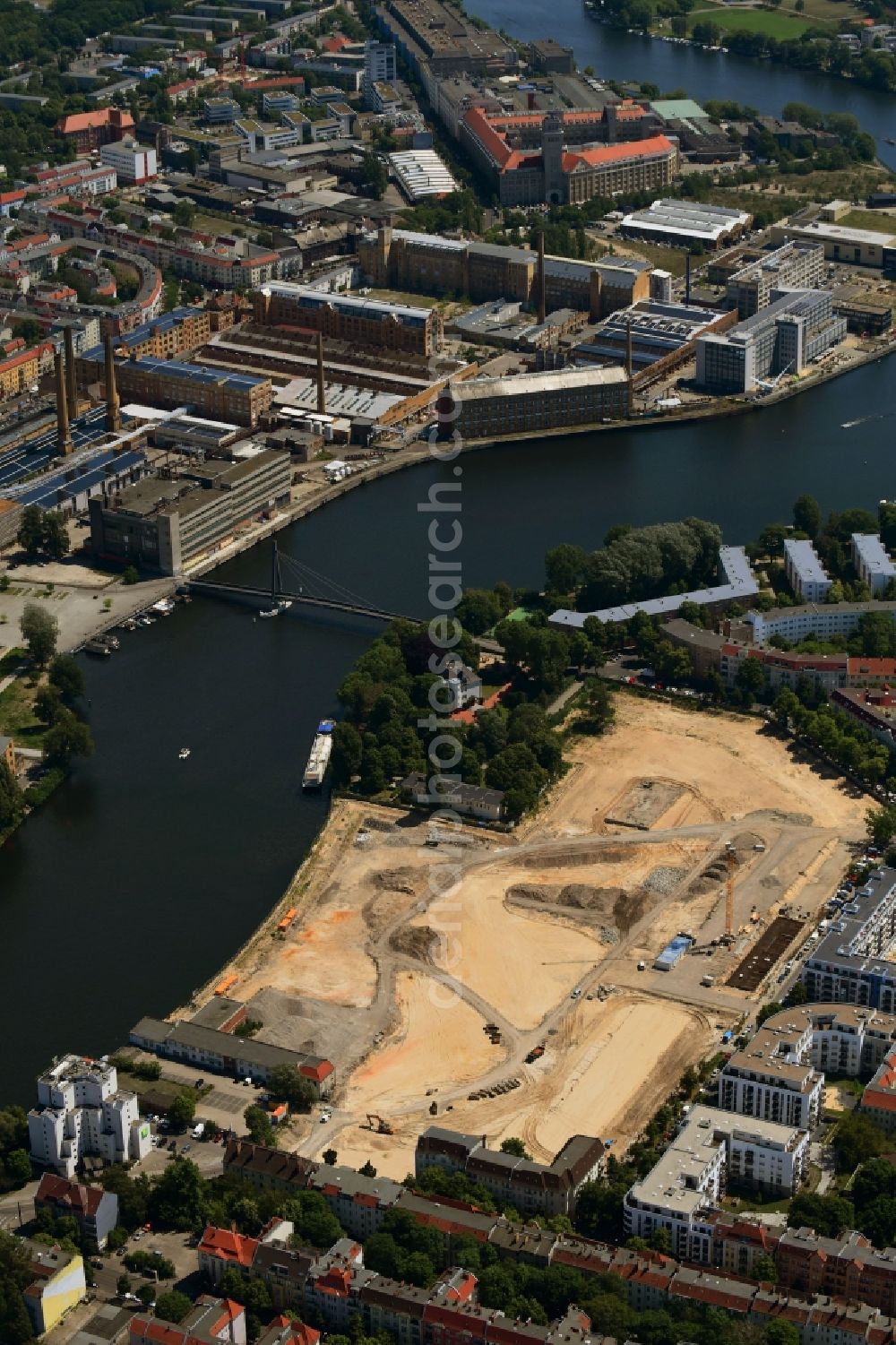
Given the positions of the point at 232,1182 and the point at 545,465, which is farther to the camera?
the point at 545,465

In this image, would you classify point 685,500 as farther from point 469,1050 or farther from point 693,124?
point 693,124

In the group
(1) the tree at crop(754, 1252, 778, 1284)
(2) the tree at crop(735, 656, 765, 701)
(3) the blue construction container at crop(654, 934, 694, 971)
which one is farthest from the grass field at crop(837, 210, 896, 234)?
(1) the tree at crop(754, 1252, 778, 1284)

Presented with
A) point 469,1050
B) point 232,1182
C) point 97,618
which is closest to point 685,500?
point 97,618

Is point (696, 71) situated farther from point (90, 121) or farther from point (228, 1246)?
point (228, 1246)

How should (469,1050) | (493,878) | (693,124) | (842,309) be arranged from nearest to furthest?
(469,1050)
(493,878)
(842,309)
(693,124)

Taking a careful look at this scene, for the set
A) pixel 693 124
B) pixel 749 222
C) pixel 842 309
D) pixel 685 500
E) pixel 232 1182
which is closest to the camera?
pixel 232 1182
